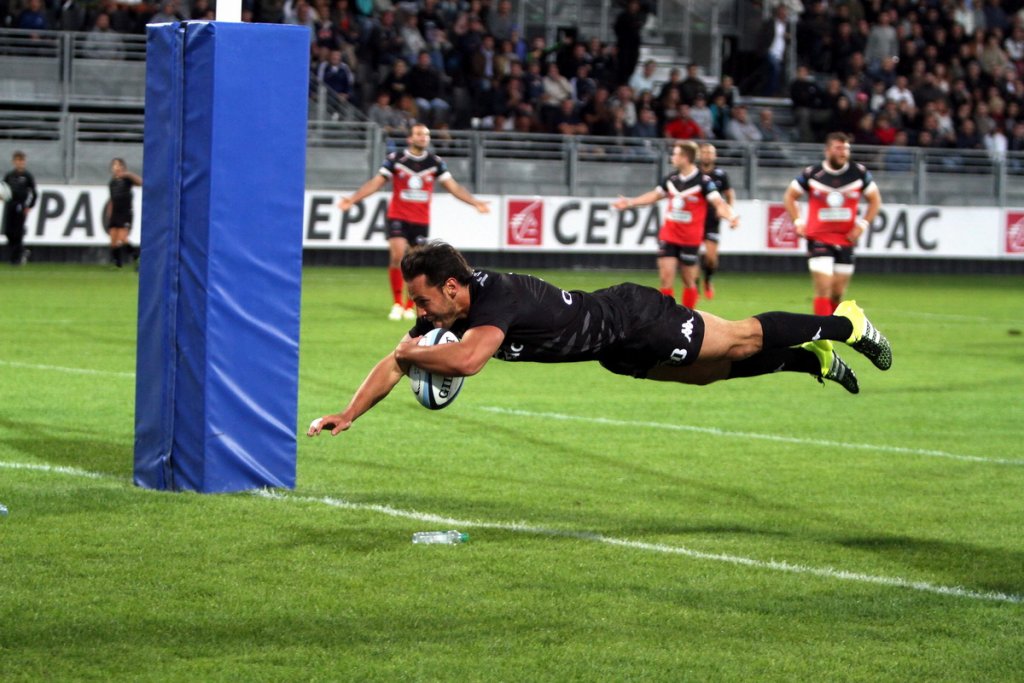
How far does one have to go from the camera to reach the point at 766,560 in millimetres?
6984

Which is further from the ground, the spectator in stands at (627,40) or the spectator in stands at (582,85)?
the spectator in stands at (627,40)

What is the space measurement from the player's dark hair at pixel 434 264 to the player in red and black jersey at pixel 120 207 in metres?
20.0

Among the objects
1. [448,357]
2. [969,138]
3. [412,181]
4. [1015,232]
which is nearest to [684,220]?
[412,181]

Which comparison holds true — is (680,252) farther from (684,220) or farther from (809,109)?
(809,109)

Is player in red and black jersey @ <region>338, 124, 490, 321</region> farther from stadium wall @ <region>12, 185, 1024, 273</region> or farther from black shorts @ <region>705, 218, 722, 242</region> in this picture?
stadium wall @ <region>12, 185, 1024, 273</region>

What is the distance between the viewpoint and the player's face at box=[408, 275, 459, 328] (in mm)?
6809

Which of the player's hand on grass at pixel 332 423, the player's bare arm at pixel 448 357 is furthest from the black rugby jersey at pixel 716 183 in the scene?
the player's hand on grass at pixel 332 423

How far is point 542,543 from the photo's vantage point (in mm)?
7227

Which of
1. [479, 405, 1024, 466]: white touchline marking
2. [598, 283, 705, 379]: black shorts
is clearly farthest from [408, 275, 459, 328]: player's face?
[479, 405, 1024, 466]: white touchline marking

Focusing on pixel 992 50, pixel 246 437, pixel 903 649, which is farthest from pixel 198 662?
pixel 992 50

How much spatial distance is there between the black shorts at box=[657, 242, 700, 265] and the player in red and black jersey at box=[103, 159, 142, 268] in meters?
9.70

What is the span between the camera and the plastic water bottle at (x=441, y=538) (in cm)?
713

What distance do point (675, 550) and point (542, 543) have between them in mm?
588

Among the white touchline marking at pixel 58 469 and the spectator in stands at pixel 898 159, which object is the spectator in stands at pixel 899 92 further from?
the white touchline marking at pixel 58 469
